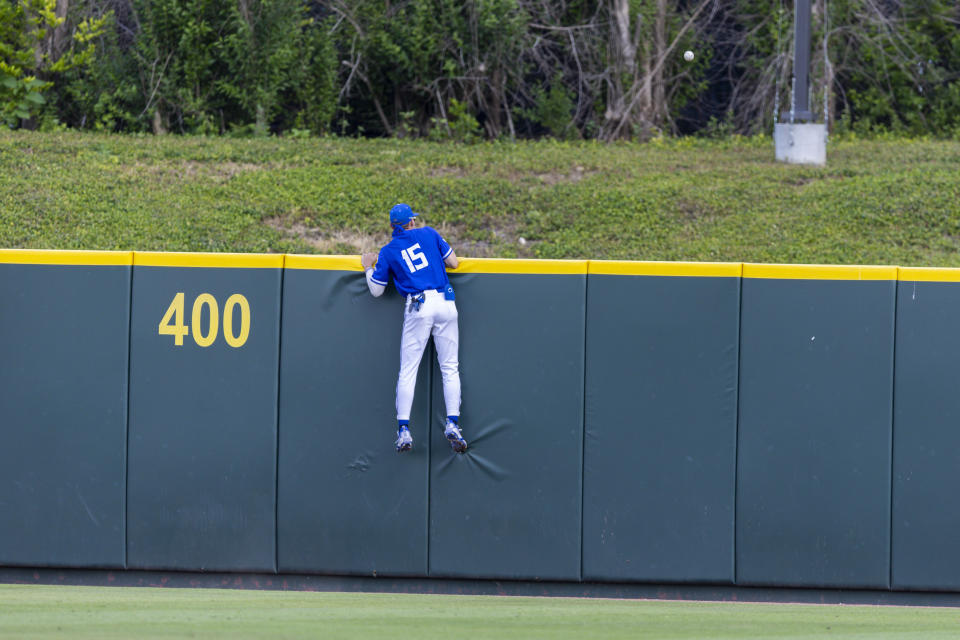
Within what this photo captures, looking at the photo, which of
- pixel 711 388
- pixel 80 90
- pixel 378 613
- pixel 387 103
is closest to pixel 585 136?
pixel 387 103

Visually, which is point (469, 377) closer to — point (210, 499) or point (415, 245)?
point (415, 245)

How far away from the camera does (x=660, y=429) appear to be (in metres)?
6.35

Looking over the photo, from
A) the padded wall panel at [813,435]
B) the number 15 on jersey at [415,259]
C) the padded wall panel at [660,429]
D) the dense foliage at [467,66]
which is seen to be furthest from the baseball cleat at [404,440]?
the dense foliage at [467,66]

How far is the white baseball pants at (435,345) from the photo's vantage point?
20.2 ft

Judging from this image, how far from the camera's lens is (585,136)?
19.1 metres

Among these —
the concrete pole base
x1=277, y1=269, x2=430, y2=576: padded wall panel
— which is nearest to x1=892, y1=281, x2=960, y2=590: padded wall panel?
x1=277, y1=269, x2=430, y2=576: padded wall panel

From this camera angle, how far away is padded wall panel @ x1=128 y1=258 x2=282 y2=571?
6391 mm

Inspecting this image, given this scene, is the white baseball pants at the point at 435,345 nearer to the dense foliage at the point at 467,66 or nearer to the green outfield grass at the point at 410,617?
the green outfield grass at the point at 410,617

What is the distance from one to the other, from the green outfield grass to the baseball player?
110 cm

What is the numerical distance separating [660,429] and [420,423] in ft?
5.30

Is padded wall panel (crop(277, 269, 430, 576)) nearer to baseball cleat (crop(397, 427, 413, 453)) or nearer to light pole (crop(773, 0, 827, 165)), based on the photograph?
baseball cleat (crop(397, 427, 413, 453))

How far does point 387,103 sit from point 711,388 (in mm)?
13704

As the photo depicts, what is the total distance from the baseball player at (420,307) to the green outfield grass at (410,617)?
3.60 ft

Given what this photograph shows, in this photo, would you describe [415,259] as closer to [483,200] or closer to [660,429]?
[660,429]
